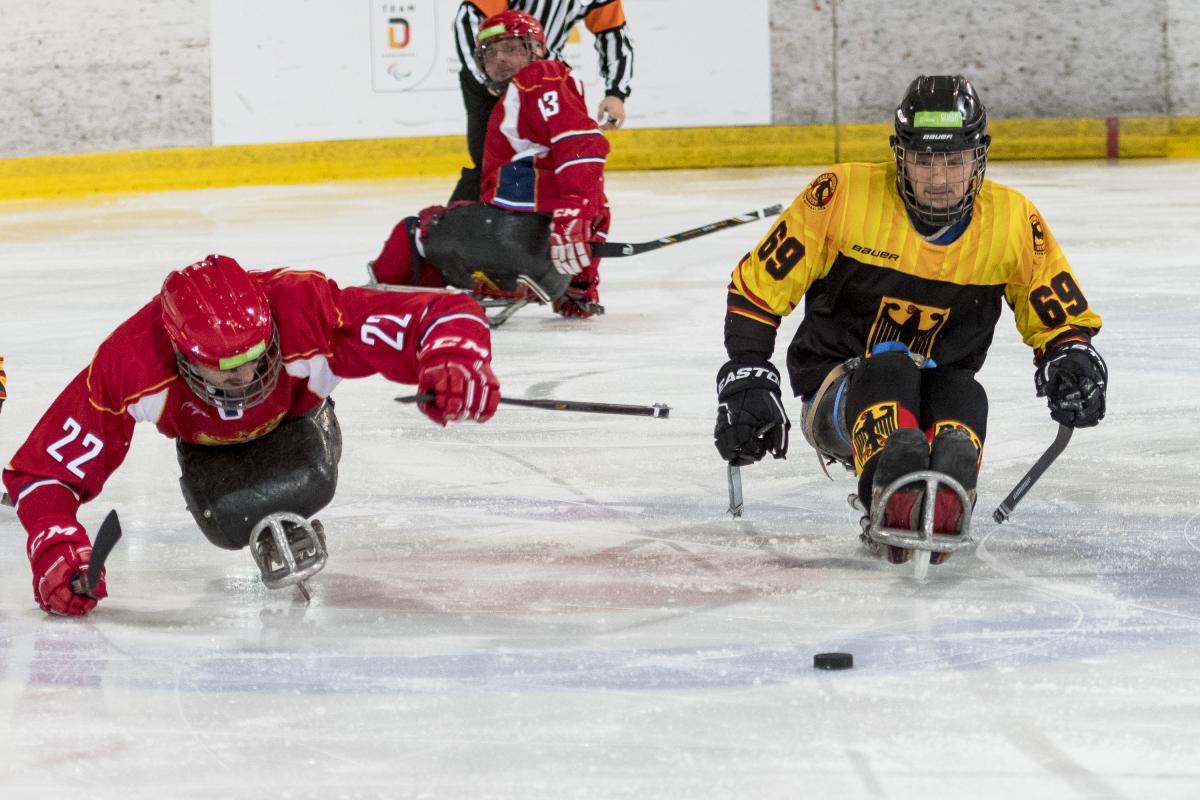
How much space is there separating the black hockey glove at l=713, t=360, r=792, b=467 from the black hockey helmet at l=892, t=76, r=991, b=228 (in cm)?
40

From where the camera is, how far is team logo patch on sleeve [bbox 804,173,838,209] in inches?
122

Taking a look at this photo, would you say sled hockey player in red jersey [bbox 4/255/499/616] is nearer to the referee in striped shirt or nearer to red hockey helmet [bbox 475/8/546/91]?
red hockey helmet [bbox 475/8/546/91]

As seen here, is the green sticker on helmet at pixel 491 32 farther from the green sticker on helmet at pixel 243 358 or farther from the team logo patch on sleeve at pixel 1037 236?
the green sticker on helmet at pixel 243 358

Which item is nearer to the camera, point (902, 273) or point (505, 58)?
point (902, 273)

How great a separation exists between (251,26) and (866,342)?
6.93m

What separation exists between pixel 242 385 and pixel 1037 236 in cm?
138

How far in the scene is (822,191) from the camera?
310 cm

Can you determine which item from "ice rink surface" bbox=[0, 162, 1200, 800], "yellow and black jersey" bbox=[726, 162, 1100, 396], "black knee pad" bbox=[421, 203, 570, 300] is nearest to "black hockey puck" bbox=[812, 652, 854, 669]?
"ice rink surface" bbox=[0, 162, 1200, 800]

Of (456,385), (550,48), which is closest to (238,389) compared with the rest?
(456,385)

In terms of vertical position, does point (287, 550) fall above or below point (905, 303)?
below

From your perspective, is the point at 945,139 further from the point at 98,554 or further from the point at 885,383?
the point at 98,554

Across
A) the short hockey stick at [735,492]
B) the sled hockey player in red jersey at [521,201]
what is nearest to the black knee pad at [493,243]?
the sled hockey player in red jersey at [521,201]

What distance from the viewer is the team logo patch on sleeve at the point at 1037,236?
3049 millimetres

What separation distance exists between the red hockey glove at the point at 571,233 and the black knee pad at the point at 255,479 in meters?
2.40
